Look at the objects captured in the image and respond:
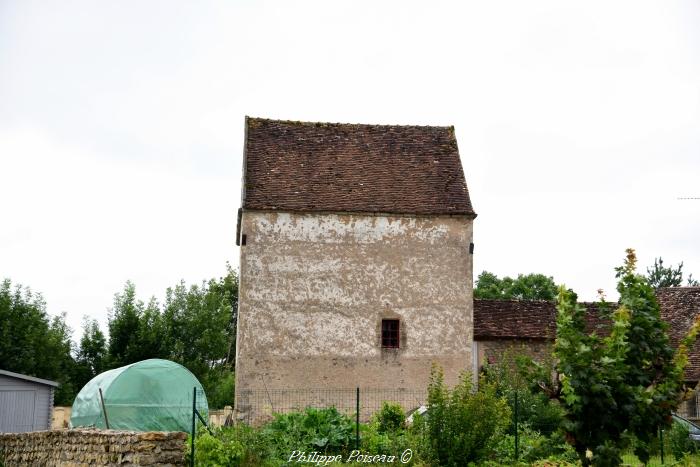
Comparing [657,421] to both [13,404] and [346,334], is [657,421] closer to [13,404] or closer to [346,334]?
[346,334]

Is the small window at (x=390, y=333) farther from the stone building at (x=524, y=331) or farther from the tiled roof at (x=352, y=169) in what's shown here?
the stone building at (x=524, y=331)

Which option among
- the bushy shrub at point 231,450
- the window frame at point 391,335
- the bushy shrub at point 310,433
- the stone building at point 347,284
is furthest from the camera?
the window frame at point 391,335

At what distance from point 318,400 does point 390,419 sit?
18.6 feet

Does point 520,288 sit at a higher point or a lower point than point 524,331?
higher

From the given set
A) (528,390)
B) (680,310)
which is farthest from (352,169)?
(680,310)

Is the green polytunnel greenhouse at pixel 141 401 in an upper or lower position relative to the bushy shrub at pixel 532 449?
upper

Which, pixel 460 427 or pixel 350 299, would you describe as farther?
pixel 350 299

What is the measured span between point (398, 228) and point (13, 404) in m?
14.3

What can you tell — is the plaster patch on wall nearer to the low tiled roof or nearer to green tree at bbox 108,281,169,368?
the low tiled roof

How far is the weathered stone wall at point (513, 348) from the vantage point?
31.5 meters

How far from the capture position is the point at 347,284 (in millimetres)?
27828

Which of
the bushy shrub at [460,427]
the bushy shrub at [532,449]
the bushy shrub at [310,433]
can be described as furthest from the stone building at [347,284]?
the bushy shrub at [460,427]

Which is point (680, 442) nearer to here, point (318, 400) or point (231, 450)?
point (318, 400)

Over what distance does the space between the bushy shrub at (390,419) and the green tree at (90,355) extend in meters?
26.7
